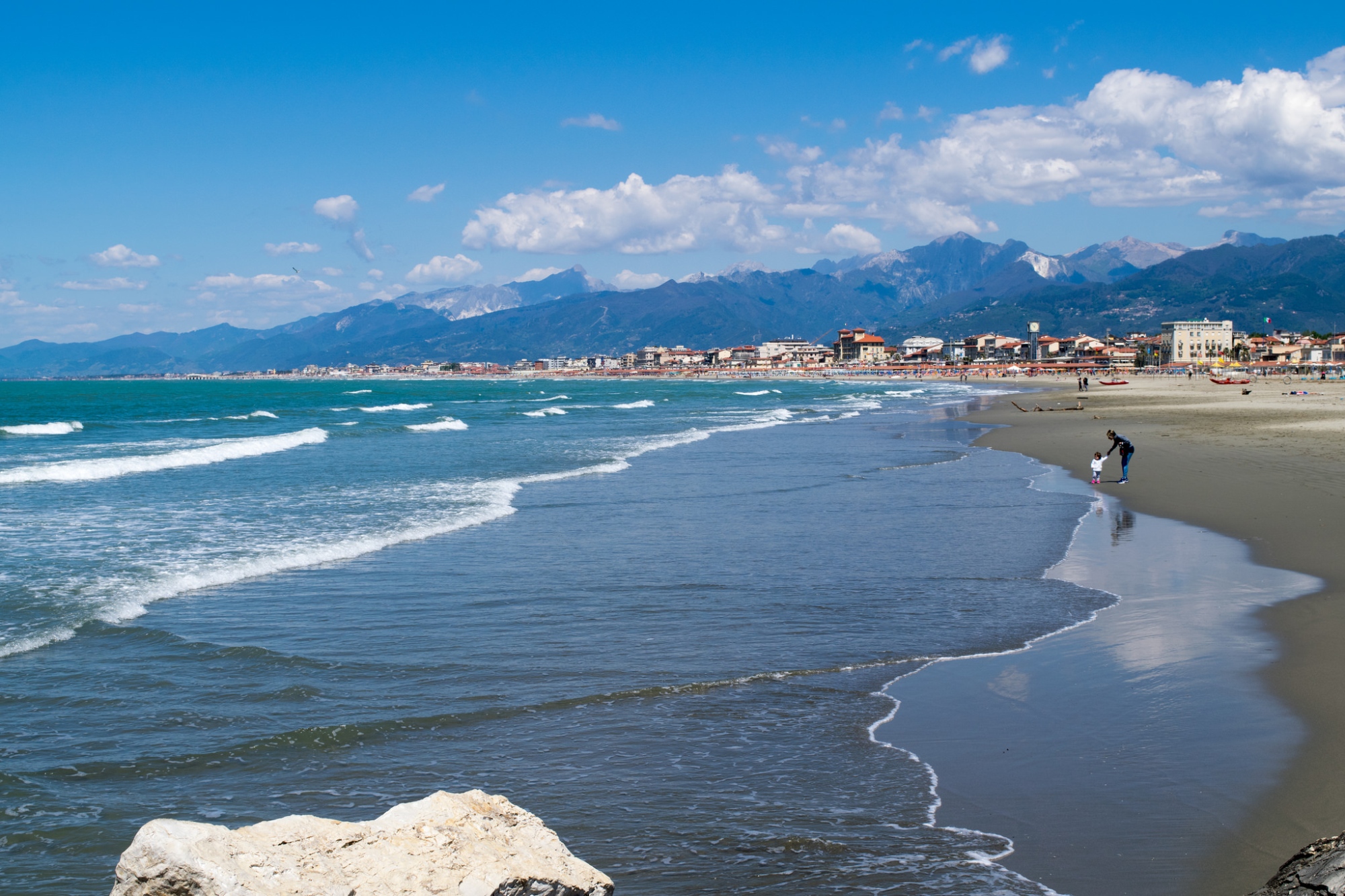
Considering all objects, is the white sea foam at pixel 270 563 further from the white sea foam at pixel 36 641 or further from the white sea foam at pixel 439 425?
the white sea foam at pixel 439 425

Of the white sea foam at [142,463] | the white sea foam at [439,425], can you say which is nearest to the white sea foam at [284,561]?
the white sea foam at [142,463]

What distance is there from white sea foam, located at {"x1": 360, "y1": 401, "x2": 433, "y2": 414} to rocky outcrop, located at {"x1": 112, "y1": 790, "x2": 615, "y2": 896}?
212 feet

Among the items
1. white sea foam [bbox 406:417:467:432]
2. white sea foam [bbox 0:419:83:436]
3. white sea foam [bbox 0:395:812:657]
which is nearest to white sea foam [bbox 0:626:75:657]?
white sea foam [bbox 0:395:812:657]

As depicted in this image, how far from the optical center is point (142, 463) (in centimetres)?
2692

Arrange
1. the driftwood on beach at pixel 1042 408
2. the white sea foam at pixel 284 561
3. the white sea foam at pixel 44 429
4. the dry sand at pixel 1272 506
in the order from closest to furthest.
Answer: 1. the dry sand at pixel 1272 506
2. the white sea foam at pixel 284 561
3. the white sea foam at pixel 44 429
4. the driftwood on beach at pixel 1042 408

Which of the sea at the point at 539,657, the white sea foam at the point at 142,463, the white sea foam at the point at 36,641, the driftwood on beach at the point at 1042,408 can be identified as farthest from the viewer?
the driftwood on beach at the point at 1042,408

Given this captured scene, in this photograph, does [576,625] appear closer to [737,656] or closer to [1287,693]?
[737,656]

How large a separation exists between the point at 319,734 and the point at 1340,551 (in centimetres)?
1239

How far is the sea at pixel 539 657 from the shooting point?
5012mm

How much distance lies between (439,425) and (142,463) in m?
21.4

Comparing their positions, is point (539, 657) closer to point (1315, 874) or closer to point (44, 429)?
point (1315, 874)

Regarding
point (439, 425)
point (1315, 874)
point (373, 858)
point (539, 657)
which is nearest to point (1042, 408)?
point (439, 425)

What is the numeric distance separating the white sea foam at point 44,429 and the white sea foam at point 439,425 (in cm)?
1616

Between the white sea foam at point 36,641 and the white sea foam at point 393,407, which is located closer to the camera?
the white sea foam at point 36,641
